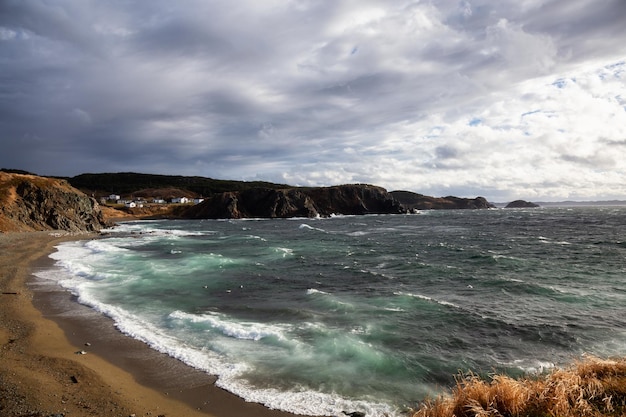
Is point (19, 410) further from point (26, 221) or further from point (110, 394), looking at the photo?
point (26, 221)

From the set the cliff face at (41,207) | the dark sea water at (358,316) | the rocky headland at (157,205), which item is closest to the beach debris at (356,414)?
the dark sea water at (358,316)

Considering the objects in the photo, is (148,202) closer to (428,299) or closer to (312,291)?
(312,291)

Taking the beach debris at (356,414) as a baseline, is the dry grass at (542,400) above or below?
above

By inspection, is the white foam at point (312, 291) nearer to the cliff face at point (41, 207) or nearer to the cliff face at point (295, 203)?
the cliff face at point (41, 207)

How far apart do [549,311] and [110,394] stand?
19.6 meters

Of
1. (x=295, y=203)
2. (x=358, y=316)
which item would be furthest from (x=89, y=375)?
(x=295, y=203)

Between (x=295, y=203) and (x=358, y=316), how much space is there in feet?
402

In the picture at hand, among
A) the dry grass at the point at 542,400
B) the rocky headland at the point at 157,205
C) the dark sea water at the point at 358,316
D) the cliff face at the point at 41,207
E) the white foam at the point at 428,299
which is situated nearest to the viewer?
the dry grass at the point at 542,400

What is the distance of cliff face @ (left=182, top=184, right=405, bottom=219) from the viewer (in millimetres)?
134500

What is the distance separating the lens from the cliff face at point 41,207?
58531 millimetres

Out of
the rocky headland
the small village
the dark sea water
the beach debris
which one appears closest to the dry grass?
the beach debris

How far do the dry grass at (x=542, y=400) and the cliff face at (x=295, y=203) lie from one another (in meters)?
129

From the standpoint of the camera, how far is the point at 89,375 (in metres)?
11.4

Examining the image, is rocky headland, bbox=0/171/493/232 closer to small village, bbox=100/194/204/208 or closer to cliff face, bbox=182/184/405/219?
cliff face, bbox=182/184/405/219
